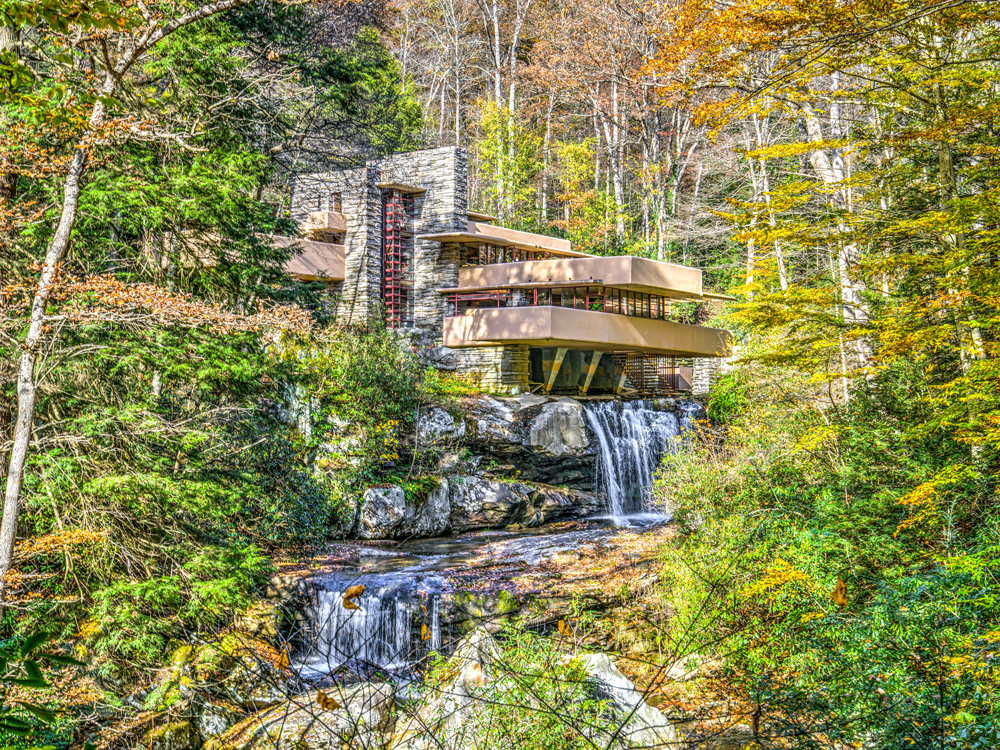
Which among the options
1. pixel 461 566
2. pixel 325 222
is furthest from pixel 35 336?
pixel 325 222

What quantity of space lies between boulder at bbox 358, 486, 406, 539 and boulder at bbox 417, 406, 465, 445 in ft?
4.89

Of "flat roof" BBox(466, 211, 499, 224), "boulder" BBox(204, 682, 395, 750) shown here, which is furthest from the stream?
"flat roof" BBox(466, 211, 499, 224)

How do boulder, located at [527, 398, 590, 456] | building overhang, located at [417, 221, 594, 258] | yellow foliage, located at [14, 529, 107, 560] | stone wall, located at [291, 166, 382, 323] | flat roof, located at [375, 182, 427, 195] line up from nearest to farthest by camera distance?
1. yellow foliage, located at [14, 529, 107, 560]
2. boulder, located at [527, 398, 590, 456]
3. stone wall, located at [291, 166, 382, 323]
4. building overhang, located at [417, 221, 594, 258]
5. flat roof, located at [375, 182, 427, 195]

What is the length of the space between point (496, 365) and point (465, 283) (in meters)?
2.74

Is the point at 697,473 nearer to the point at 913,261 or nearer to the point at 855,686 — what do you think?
the point at 913,261

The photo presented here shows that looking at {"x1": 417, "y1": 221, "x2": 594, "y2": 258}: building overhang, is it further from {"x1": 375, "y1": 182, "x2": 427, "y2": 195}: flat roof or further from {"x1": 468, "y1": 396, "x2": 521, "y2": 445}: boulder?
{"x1": 468, "y1": 396, "x2": 521, "y2": 445}: boulder

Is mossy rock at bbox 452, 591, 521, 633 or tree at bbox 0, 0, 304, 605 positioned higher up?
tree at bbox 0, 0, 304, 605

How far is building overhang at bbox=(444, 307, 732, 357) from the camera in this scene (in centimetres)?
1814

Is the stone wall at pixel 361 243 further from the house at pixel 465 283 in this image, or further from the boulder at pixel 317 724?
the boulder at pixel 317 724

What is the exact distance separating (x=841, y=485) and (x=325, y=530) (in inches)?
317

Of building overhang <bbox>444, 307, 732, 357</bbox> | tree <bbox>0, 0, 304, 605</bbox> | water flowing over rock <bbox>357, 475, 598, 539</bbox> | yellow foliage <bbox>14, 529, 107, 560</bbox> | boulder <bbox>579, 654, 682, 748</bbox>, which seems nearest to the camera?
boulder <bbox>579, 654, 682, 748</bbox>

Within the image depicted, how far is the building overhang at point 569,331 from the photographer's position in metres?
18.1

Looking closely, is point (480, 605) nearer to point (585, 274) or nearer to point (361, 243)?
point (585, 274)

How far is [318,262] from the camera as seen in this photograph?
66.5 feet
